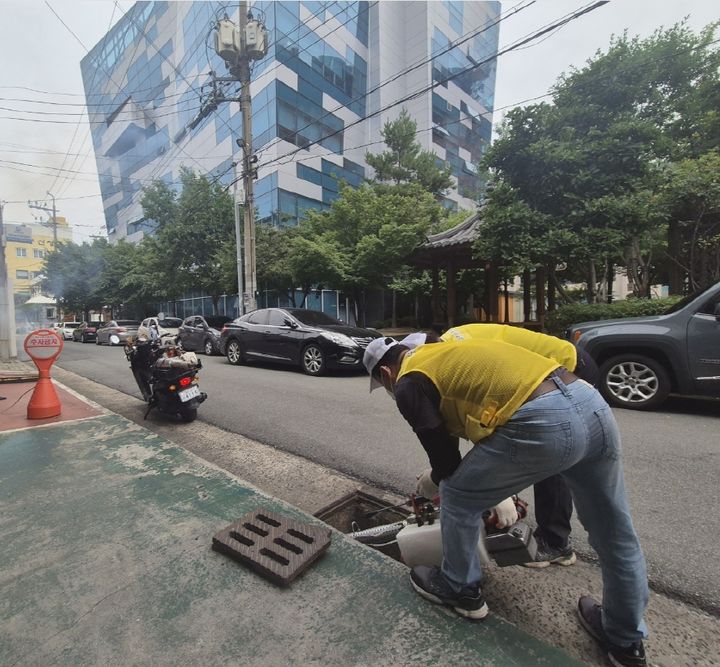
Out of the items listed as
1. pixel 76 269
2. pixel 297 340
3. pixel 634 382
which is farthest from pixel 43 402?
pixel 76 269

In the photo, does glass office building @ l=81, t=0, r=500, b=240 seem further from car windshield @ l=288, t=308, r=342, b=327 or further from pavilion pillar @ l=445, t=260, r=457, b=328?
car windshield @ l=288, t=308, r=342, b=327

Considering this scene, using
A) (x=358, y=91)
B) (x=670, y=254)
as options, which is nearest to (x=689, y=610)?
(x=670, y=254)

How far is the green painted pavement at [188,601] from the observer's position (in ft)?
5.25

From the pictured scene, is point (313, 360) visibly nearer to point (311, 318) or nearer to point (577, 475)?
point (311, 318)

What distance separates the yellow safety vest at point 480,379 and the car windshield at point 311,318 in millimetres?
7516

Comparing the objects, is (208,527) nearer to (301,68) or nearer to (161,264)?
(161,264)

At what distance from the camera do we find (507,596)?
6.49 ft

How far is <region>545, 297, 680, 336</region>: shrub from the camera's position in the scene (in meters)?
8.04

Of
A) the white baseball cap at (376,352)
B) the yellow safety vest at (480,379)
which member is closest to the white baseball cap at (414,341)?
the white baseball cap at (376,352)

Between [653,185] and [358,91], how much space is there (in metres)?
27.2

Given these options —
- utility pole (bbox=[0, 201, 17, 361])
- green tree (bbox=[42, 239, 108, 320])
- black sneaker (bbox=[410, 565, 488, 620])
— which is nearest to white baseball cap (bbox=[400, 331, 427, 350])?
black sneaker (bbox=[410, 565, 488, 620])

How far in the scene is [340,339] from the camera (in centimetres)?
830

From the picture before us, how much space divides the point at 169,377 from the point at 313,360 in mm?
3762

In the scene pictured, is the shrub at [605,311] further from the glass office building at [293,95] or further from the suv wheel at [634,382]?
the glass office building at [293,95]
